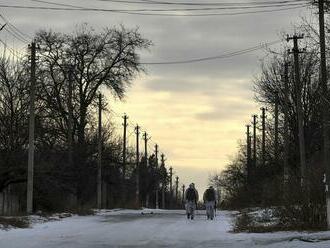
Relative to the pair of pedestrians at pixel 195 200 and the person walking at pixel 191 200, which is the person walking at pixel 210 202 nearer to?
the pair of pedestrians at pixel 195 200

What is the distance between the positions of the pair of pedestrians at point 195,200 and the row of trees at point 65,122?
9.85 m

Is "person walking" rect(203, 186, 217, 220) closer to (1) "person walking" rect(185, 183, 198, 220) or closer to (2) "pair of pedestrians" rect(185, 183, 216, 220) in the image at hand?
(2) "pair of pedestrians" rect(185, 183, 216, 220)

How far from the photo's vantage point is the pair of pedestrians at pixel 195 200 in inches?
1231

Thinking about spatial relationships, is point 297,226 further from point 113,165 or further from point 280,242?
point 113,165

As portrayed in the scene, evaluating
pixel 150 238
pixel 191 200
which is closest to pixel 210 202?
pixel 191 200

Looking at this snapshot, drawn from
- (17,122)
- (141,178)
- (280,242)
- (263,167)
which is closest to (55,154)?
(17,122)

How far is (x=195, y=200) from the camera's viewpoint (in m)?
32.2

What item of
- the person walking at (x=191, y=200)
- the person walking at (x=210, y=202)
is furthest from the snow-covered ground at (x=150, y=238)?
the person walking at (x=191, y=200)

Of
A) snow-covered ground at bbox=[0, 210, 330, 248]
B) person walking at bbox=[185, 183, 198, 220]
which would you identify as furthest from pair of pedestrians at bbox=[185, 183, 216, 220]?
snow-covered ground at bbox=[0, 210, 330, 248]

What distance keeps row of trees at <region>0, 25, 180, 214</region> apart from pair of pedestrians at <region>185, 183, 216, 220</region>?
9.85 meters

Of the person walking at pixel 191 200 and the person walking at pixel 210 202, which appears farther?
the person walking at pixel 191 200

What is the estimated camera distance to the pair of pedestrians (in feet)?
103

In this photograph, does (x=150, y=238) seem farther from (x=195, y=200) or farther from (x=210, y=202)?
(x=195, y=200)

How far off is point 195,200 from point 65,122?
90.3 feet
